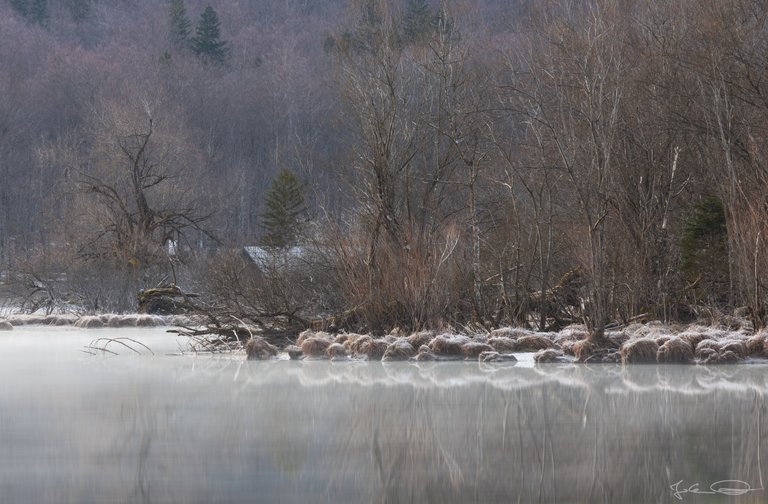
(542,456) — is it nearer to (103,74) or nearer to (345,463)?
(345,463)

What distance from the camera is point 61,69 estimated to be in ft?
239

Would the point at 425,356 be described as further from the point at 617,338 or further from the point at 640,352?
the point at 640,352

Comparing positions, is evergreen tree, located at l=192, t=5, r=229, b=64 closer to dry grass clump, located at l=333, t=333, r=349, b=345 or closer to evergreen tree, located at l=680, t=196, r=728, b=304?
evergreen tree, located at l=680, t=196, r=728, b=304

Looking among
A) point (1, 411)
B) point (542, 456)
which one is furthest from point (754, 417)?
point (1, 411)

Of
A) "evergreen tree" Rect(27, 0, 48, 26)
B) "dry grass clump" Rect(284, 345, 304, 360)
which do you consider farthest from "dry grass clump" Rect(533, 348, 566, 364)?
"evergreen tree" Rect(27, 0, 48, 26)

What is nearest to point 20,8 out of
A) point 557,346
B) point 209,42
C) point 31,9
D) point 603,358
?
point 31,9

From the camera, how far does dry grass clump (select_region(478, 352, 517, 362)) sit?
14.0 meters

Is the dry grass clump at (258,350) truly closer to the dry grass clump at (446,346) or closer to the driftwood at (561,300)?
the dry grass clump at (446,346)

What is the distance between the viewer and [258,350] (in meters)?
15.0

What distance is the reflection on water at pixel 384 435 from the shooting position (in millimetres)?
5930

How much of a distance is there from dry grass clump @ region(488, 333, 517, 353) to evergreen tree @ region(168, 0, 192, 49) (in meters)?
65.0

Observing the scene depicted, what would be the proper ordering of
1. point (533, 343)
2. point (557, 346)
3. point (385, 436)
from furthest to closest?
point (533, 343) → point (557, 346) → point (385, 436)

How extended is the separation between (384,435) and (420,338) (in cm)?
707

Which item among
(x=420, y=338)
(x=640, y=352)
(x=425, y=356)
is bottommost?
(x=425, y=356)
